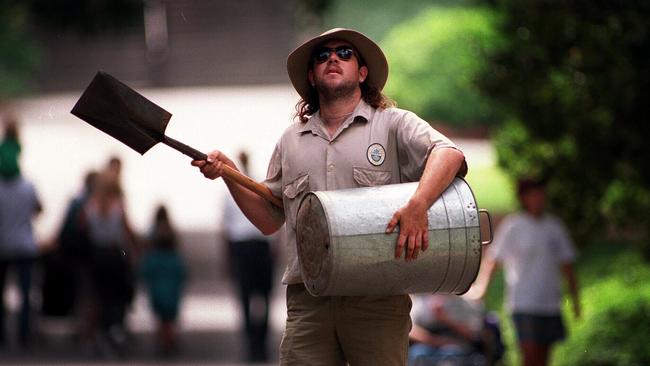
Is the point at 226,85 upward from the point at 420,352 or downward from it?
upward

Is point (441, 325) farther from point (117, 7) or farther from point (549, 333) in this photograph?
point (117, 7)

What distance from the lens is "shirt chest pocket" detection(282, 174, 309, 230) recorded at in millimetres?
5523

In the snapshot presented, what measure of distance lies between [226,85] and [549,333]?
2949cm

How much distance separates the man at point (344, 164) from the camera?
5.45m

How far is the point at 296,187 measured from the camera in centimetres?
555

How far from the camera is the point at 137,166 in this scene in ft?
94.2

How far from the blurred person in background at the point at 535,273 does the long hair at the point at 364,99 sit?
400 centimetres

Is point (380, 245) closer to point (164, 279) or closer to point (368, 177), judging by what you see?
point (368, 177)

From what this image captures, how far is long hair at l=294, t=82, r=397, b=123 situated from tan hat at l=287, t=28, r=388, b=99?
0.02 meters

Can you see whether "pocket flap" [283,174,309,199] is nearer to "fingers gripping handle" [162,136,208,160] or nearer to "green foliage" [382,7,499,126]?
"fingers gripping handle" [162,136,208,160]

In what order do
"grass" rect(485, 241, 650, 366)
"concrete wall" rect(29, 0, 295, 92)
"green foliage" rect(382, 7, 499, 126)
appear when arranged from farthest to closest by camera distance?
1. "concrete wall" rect(29, 0, 295, 92)
2. "green foliage" rect(382, 7, 499, 126)
3. "grass" rect(485, 241, 650, 366)

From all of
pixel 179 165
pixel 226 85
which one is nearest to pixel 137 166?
pixel 179 165

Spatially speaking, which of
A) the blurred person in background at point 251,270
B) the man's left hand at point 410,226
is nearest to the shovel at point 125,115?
the man's left hand at point 410,226

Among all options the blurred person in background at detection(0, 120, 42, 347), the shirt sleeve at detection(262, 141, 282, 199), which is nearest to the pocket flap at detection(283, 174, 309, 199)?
the shirt sleeve at detection(262, 141, 282, 199)
